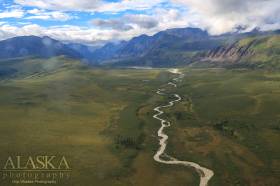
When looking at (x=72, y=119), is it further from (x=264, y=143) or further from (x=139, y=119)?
(x=264, y=143)

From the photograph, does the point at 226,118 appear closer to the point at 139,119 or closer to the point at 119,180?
the point at 139,119

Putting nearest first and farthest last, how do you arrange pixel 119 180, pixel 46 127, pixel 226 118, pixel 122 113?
pixel 119 180 → pixel 46 127 → pixel 226 118 → pixel 122 113

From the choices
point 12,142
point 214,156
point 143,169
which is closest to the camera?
point 143,169

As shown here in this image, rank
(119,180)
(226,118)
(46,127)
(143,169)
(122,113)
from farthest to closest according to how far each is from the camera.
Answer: (122,113), (226,118), (46,127), (143,169), (119,180)

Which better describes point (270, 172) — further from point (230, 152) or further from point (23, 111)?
point (23, 111)

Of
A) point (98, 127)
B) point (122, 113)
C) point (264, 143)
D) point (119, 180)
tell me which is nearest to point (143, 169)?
point (119, 180)

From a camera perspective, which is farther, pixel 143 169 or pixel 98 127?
pixel 98 127

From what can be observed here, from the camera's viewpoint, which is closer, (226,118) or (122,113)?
(226,118)

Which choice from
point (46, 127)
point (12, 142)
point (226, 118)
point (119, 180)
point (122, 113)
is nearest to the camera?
point (119, 180)

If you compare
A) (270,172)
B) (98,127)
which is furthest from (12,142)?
(270,172)
